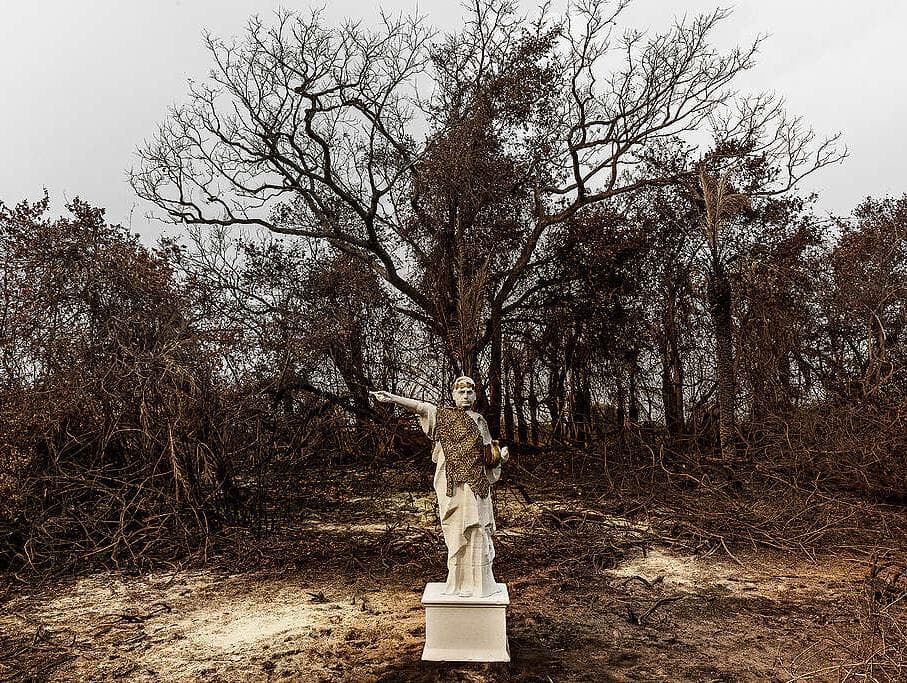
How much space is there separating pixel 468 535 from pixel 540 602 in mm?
1755

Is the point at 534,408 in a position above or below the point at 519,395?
below

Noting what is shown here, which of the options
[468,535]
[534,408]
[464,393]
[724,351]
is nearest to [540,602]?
[468,535]

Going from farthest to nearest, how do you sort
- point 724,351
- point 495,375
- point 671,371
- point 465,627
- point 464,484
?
point 671,371
point 724,351
point 495,375
point 464,484
point 465,627

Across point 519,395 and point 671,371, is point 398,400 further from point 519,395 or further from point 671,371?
point 671,371

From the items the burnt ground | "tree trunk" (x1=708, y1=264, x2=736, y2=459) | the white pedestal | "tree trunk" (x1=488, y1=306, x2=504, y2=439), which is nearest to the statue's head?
the white pedestal

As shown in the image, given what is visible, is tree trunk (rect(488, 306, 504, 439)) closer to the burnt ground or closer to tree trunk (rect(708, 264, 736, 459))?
the burnt ground

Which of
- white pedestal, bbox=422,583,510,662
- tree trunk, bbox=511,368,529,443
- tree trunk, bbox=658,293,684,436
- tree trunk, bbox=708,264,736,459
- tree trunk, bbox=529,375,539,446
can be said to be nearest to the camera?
white pedestal, bbox=422,583,510,662

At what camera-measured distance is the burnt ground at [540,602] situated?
16.3ft

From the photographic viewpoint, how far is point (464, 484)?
512 centimetres

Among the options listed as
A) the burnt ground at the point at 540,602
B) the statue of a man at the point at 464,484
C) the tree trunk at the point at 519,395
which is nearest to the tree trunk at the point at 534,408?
the tree trunk at the point at 519,395

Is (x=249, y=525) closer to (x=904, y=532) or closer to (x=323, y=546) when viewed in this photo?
(x=323, y=546)

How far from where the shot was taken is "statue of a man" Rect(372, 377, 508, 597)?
Result: 505cm

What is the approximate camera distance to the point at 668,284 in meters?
15.6

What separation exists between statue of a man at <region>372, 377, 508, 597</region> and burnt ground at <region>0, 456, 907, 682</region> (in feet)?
1.97
